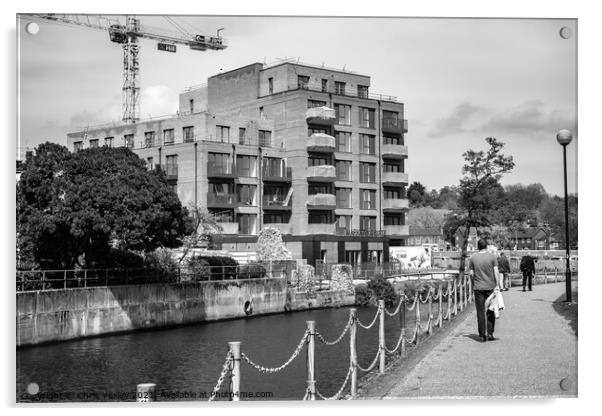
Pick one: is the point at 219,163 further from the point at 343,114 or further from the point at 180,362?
the point at 180,362

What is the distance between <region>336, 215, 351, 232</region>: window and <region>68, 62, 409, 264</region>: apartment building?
0.11m

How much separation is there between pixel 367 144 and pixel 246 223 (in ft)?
48.4

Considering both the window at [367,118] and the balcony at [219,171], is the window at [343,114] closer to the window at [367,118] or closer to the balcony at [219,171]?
the window at [367,118]

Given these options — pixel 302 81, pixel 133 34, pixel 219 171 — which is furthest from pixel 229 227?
pixel 133 34

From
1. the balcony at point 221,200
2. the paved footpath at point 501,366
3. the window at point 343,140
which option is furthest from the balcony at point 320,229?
the paved footpath at point 501,366

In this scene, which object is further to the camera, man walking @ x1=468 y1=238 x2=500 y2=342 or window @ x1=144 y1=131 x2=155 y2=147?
window @ x1=144 y1=131 x2=155 y2=147

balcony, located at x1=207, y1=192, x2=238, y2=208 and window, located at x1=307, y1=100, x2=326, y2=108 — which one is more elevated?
window, located at x1=307, y1=100, x2=326, y2=108

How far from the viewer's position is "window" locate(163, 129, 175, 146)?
205ft

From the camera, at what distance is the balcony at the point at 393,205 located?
232 ft

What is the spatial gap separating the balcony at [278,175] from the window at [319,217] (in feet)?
11.9

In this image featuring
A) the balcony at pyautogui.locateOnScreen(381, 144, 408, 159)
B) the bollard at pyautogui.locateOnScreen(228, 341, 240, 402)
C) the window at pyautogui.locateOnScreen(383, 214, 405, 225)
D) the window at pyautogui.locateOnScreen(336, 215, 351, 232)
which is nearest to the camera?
the bollard at pyautogui.locateOnScreen(228, 341, 240, 402)

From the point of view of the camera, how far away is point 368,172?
69688 millimetres

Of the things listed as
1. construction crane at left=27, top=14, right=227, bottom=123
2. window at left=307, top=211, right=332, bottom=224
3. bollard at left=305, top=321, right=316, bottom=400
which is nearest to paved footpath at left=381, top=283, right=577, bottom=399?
bollard at left=305, top=321, right=316, bottom=400

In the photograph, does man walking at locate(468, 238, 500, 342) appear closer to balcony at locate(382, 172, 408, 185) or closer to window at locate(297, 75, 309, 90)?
window at locate(297, 75, 309, 90)
